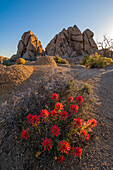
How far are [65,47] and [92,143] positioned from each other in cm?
3847

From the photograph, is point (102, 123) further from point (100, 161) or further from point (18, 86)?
point (18, 86)

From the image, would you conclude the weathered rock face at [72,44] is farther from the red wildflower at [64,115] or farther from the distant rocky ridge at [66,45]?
the red wildflower at [64,115]

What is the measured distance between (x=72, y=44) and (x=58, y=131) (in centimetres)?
4161

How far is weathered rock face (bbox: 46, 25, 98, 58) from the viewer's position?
3800 cm

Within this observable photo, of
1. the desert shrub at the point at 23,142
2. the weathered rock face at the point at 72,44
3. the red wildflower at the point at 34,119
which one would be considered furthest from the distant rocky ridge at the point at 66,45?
the red wildflower at the point at 34,119

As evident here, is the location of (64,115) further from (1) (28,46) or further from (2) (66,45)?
(1) (28,46)

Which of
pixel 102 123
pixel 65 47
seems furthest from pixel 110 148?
pixel 65 47

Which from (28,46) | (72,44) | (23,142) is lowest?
(23,142)

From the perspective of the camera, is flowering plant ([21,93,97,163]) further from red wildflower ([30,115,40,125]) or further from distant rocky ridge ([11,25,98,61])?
distant rocky ridge ([11,25,98,61])

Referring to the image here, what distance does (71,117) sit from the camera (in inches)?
96.0

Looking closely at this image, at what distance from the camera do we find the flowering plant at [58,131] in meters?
1.69

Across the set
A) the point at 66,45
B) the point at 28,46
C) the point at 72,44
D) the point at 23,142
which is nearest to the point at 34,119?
the point at 23,142

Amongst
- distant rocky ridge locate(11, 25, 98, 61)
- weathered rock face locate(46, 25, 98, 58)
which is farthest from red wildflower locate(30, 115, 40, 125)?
weathered rock face locate(46, 25, 98, 58)

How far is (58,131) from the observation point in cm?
179
